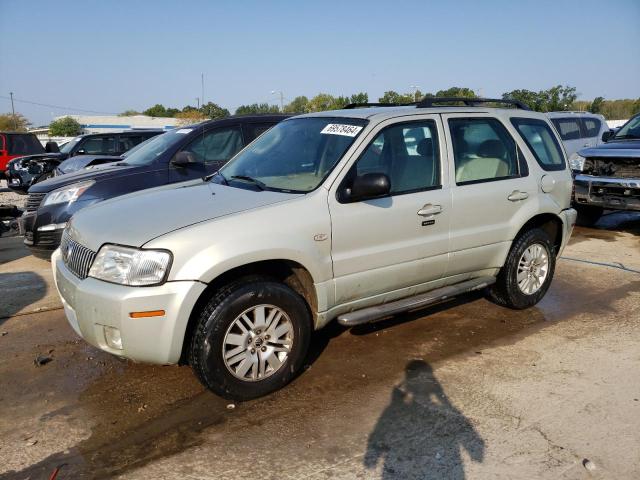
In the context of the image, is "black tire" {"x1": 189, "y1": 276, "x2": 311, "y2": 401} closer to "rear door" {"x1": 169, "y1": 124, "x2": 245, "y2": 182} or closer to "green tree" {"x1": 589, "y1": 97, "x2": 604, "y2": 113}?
"rear door" {"x1": 169, "y1": 124, "x2": 245, "y2": 182}

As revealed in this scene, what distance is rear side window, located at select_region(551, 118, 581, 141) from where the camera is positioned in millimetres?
12203

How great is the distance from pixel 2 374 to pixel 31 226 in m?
2.76

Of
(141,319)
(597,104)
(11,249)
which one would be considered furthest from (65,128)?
(141,319)

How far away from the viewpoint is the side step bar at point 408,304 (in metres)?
3.84

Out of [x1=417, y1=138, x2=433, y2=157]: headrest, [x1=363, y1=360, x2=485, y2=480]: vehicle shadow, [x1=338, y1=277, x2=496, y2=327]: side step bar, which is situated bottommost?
[x1=363, y1=360, x2=485, y2=480]: vehicle shadow

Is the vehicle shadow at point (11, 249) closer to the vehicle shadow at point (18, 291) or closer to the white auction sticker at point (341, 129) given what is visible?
the vehicle shadow at point (18, 291)

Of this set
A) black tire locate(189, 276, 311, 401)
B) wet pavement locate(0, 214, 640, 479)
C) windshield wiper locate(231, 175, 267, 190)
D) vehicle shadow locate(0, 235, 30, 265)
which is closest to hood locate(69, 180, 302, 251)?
windshield wiper locate(231, 175, 267, 190)

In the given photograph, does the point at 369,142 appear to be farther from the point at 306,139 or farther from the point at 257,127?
the point at 257,127

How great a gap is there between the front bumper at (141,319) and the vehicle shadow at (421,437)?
1.27 metres

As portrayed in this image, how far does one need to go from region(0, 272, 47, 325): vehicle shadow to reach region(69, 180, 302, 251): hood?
7.00ft

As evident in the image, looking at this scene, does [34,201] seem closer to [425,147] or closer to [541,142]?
[425,147]

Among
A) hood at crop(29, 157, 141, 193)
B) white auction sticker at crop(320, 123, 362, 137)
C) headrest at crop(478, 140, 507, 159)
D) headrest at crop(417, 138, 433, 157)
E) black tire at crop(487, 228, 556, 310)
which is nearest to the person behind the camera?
white auction sticker at crop(320, 123, 362, 137)

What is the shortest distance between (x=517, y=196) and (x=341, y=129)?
1.73 metres

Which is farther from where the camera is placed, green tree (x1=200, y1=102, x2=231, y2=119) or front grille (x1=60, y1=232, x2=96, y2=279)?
green tree (x1=200, y1=102, x2=231, y2=119)
